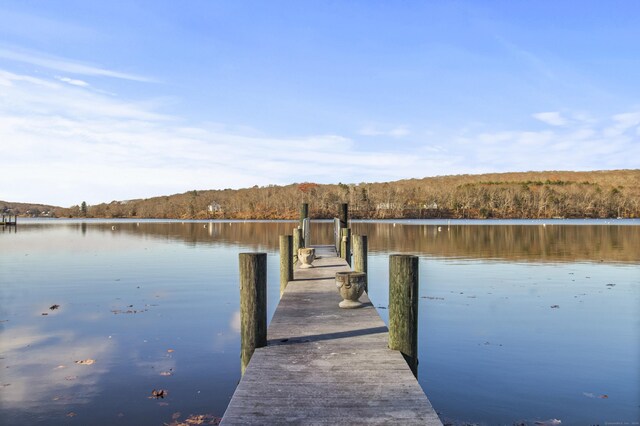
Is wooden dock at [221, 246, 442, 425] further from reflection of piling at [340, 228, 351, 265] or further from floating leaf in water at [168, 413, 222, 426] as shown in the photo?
reflection of piling at [340, 228, 351, 265]

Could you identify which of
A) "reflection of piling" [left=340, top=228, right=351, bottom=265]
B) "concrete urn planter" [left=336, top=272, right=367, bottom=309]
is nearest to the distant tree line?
"reflection of piling" [left=340, top=228, right=351, bottom=265]

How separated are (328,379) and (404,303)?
197 centimetres

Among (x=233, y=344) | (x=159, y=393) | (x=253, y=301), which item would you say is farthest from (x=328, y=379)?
(x=233, y=344)

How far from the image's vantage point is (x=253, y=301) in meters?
8.99

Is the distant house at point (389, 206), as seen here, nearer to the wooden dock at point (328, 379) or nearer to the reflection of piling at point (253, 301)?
the wooden dock at point (328, 379)

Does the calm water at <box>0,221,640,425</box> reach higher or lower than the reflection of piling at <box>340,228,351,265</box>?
lower

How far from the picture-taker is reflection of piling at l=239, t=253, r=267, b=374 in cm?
901

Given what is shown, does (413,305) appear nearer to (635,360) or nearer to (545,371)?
(545,371)

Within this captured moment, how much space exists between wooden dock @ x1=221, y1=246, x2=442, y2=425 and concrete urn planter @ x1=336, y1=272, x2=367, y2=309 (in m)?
0.54

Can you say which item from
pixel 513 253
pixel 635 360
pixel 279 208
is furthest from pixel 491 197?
pixel 635 360

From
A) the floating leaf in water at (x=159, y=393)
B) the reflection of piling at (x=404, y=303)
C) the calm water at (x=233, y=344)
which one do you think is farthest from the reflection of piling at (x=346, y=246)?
the reflection of piling at (x=404, y=303)

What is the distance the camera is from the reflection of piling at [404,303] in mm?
8609

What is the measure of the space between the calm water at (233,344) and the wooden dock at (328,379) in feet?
6.80

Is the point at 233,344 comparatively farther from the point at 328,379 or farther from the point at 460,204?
the point at 460,204
